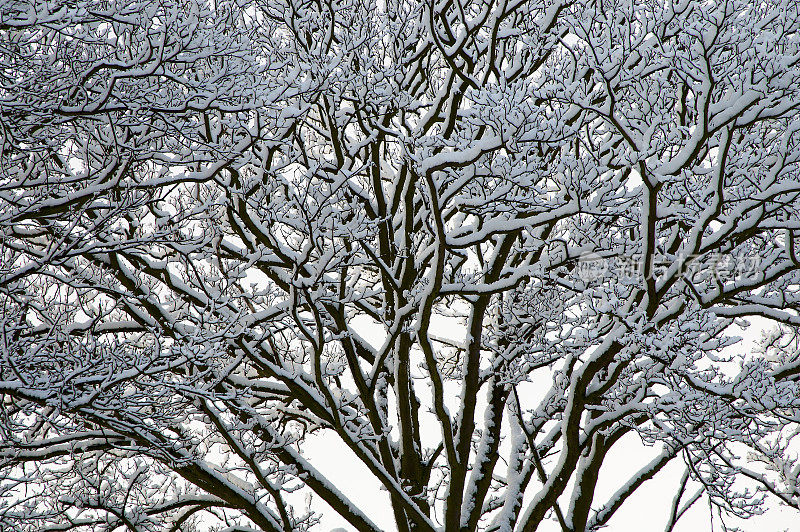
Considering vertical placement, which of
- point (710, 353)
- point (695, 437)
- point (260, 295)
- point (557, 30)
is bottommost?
point (695, 437)

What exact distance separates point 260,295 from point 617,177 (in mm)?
3924

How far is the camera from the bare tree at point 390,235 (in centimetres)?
511

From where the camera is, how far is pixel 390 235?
25.5 feet

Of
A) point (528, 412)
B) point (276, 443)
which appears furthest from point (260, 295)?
point (528, 412)

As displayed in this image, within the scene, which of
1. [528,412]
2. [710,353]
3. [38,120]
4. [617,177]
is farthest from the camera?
[528,412]

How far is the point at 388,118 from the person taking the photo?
7.16 meters

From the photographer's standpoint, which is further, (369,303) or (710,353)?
(369,303)

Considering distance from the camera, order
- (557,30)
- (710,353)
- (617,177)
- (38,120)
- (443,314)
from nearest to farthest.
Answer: (38,120)
(617,177)
(710,353)
(557,30)
(443,314)

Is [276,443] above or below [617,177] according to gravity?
below

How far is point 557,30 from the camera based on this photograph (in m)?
7.21

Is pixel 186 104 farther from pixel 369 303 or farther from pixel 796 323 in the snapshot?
pixel 796 323

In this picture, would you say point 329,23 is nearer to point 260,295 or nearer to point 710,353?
point 260,295

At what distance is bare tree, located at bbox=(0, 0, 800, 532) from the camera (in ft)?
16.8

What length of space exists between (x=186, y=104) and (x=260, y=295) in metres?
2.97
